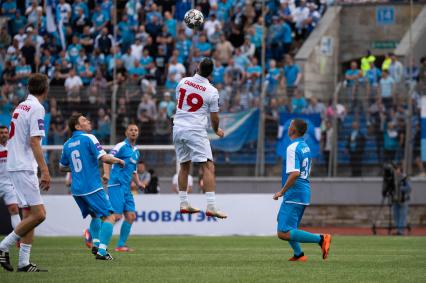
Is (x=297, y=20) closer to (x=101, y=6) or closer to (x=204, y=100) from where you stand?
(x=101, y=6)

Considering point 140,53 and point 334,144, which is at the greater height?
point 140,53

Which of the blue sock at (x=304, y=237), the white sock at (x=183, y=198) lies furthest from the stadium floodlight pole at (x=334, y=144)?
the blue sock at (x=304, y=237)

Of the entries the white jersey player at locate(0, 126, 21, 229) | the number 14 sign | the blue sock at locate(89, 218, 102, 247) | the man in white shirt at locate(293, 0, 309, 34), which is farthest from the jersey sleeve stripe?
the number 14 sign

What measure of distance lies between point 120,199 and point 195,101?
13.4 ft

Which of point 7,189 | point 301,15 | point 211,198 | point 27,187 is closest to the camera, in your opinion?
point 27,187

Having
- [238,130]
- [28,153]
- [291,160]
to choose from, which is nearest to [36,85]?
[28,153]

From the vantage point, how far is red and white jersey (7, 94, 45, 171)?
1221cm

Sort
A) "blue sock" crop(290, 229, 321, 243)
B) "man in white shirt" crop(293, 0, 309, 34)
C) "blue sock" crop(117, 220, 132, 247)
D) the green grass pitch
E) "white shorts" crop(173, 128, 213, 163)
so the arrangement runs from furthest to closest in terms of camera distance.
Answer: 1. "man in white shirt" crop(293, 0, 309, 34)
2. "blue sock" crop(117, 220, 132, 247)
3. "white shorts" crop(173, 128, 213, 163)
4. "blue sock" crop(290, 229, 321, 243)
5. the green grass pitch

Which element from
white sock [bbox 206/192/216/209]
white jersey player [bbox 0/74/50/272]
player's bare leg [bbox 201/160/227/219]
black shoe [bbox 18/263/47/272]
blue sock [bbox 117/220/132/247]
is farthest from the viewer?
blue sock [bbox 117/220/132/247]

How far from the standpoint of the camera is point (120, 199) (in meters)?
18.4

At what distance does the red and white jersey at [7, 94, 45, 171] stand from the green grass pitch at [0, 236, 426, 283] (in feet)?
4.35

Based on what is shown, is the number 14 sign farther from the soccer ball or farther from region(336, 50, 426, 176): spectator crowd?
the soccer ball

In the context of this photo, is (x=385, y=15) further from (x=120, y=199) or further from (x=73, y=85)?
(x=120, y=199)

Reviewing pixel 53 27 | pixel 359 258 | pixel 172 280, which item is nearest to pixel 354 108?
pixel 53 27
